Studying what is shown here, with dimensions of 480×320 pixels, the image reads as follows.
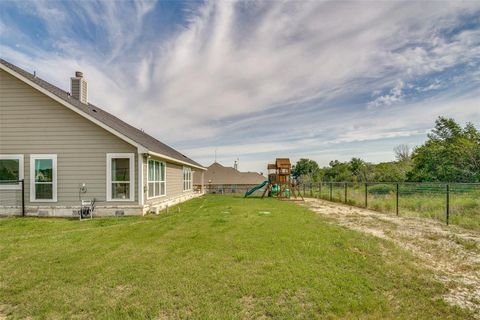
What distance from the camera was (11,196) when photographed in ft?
32.2

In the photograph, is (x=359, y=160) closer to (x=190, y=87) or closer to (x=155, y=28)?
(x=190, y=87)

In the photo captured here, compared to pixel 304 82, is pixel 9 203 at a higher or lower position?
lower

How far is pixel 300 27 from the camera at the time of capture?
1005 centimetres

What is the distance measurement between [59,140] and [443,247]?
11746 mm

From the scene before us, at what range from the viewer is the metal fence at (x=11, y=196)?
9.75 m

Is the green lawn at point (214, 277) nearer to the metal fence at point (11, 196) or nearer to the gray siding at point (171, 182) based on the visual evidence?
the metal fence at point (11, 196)

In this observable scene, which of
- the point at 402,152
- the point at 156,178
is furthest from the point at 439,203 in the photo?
the point at 402,152

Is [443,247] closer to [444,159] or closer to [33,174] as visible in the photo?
[33,174]

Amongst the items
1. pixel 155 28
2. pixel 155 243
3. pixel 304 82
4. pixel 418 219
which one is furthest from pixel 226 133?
pixel 155 243

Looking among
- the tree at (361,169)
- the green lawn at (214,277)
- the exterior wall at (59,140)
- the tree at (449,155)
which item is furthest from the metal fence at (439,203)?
the tree at (361,169)

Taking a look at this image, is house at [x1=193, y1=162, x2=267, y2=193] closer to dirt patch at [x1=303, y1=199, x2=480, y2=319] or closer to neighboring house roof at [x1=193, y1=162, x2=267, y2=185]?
neighboring house roof at [x1=193, y1=162, x2=267, y2=185]

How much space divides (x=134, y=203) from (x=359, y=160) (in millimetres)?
33576

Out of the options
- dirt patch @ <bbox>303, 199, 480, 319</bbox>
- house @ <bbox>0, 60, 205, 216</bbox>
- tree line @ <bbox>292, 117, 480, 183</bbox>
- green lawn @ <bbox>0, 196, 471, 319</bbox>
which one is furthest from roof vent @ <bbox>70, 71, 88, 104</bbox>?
tree line @ <bbox>292, 117, 480, 183</bbox>

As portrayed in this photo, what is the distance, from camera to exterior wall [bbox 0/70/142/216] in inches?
388
